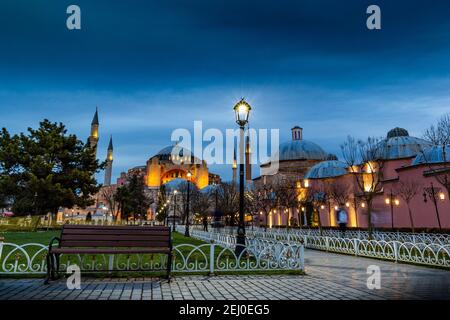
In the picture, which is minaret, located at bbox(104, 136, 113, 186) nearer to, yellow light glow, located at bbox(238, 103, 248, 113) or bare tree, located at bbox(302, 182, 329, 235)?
bare tree, located at bbox(302, 182, 329, 235)

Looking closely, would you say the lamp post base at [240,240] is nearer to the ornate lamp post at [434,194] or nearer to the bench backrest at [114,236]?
the bench backrest at [114,236]

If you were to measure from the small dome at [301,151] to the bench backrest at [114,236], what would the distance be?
54.6 metres

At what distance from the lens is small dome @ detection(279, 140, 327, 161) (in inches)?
2340

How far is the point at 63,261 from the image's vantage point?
8.59 meters

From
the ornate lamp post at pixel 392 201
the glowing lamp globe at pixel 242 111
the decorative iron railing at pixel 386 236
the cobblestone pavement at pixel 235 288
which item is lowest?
the decorative iron railing at pixel 386 236

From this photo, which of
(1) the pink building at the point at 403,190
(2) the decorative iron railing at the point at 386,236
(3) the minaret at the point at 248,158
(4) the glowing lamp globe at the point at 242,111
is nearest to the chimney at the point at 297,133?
(3) the minaret at the point at 248,158

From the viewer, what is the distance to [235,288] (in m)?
5.76

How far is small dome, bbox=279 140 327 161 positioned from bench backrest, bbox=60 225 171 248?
179 feet

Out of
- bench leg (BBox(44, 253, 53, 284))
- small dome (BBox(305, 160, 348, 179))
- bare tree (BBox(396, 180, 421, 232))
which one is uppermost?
small dome (BBox(305, 160, 348, 179))

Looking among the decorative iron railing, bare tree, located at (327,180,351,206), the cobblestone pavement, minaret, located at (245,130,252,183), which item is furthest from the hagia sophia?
the cobblestone pavement

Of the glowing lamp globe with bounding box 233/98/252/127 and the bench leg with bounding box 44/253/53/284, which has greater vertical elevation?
the glowing lamp globe with bounding box 233/98/252/127

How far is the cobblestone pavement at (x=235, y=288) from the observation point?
16.6 feet
